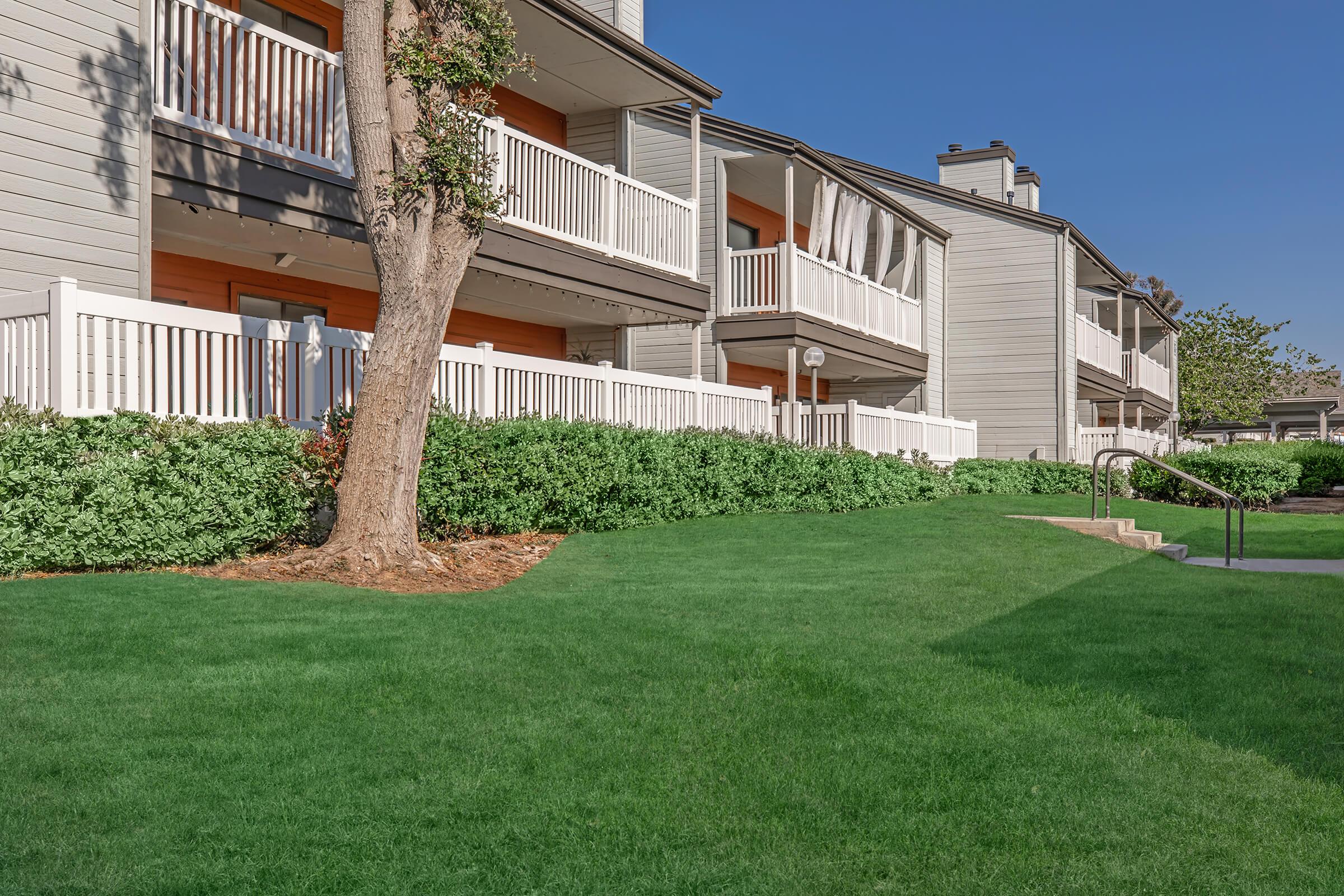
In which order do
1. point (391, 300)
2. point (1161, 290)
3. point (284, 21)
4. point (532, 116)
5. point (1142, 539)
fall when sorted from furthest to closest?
point (1161, 290), point (532, 116), point (284, 21), point (1142, 539), point (391, 300)

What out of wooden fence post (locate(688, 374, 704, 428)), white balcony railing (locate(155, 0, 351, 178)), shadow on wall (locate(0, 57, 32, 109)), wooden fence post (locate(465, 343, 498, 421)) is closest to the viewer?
shadow on wall (locate(0, 57, 32, 109))

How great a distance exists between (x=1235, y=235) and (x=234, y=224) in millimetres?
48847

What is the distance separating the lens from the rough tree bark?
866 centimetres

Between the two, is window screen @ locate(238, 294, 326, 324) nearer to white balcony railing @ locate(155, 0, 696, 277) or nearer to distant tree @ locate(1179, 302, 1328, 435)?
white balcony railing @ locate(155, 0, 696, 277)

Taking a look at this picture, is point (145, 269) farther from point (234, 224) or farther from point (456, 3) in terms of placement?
point (456, 3)

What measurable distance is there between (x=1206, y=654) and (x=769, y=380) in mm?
19991

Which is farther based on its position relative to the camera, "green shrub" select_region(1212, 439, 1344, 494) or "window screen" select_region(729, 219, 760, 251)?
"green shrub" select_region(1212, 439, 1344, 494)

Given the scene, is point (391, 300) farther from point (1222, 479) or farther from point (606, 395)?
point (1222, 479)

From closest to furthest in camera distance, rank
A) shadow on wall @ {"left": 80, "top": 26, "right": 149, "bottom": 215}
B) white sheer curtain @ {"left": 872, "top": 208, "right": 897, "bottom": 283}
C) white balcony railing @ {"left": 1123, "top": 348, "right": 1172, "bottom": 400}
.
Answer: shadow on wall @ {"left": 80, "top": 26, "right": 149, "bottom": 215}, white sheer curtain @ {"left": 872, "top": 208, "right": 897, "bottom": 283}, white balcony railing @ {"left": 1123, "top": 348, "right": 1172, "bottom": 400}

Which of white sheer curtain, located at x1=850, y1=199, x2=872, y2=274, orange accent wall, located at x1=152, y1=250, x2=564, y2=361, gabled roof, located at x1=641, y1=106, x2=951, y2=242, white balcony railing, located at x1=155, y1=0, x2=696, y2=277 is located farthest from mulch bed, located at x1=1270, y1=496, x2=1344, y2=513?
white balcony railing, located at x1=155, y1=0, x2=696, y2=277

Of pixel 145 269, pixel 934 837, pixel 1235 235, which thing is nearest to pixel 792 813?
pixel 934 837

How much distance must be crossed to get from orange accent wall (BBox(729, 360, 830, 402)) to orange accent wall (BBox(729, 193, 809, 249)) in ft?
9.37

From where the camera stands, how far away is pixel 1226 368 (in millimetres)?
45875

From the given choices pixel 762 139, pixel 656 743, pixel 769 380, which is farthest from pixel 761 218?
pixel 656 743
